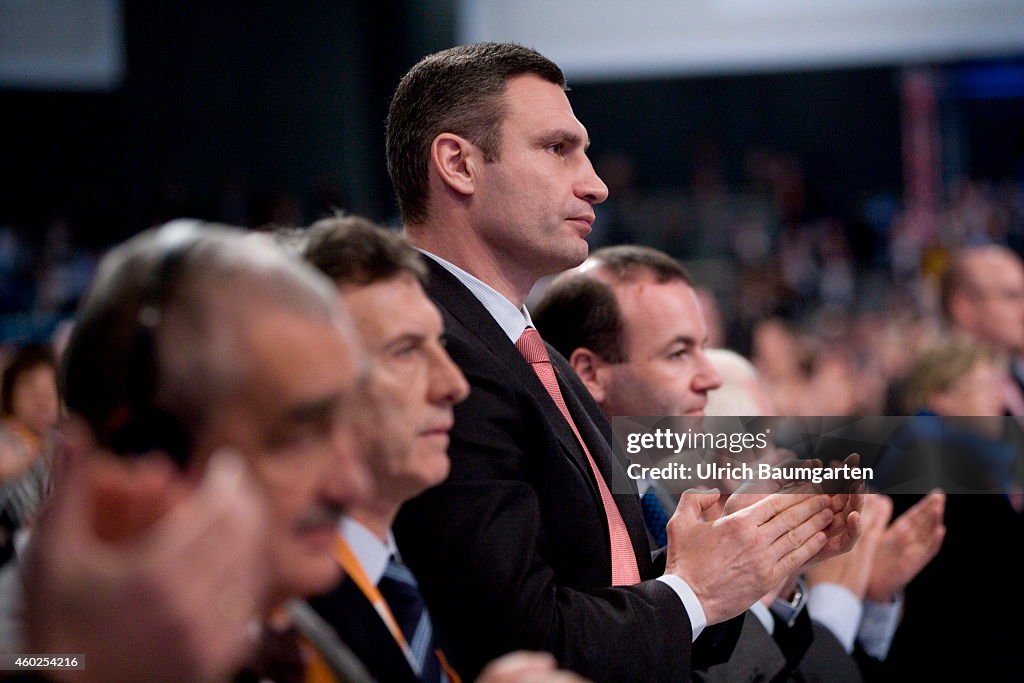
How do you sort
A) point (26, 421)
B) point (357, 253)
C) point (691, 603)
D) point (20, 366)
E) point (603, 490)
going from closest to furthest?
1. point (357, 253)
2. point (691, 603)
3. point (603, 490)
4. point (26, 421)
5. point (20, 366)

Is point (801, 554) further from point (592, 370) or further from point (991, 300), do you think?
point (991, 300)

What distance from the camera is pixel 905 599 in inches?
109

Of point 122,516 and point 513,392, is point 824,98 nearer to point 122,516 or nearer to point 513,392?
point 513,392

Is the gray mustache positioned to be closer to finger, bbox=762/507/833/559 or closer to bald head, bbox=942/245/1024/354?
finger, bbox=762/507/833/559

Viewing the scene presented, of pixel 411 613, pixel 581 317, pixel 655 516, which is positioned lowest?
pixel 655 516

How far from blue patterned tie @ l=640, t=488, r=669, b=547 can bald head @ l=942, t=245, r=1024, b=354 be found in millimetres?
2458

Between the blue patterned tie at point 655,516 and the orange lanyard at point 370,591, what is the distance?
3.03ft

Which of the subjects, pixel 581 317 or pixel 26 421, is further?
pixel 26 421

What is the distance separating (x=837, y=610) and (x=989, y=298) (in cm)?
234

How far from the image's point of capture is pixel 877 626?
2344 mm

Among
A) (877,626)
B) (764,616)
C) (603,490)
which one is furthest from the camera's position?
(877,626)

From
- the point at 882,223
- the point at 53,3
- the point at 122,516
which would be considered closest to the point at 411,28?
the point at 53,3

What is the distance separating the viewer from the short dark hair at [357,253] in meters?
1.29
